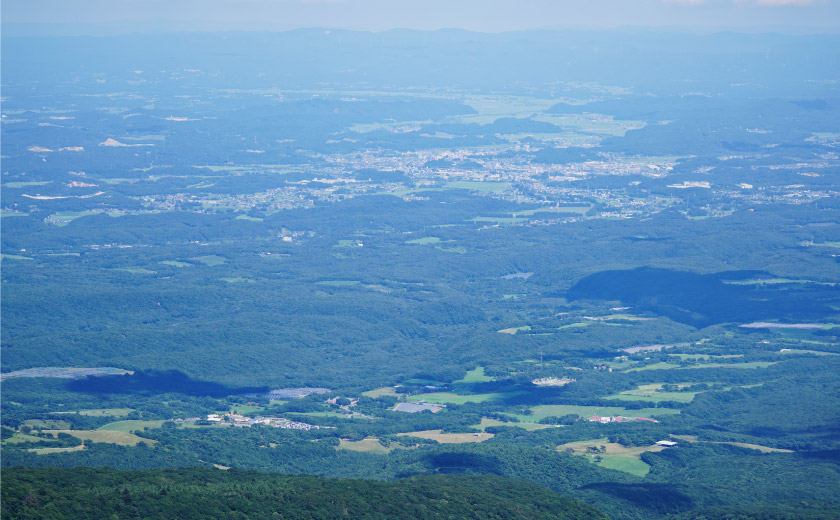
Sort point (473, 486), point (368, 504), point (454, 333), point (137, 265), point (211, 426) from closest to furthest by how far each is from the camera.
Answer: point (368, 504) → point (473, 486) → point (211, 426) → point (454, 333) → point (137, 265)

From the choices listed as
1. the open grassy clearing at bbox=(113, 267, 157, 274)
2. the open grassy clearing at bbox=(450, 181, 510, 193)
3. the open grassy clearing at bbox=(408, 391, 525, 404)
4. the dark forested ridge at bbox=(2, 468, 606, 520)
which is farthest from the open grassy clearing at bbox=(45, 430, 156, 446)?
the open grassy clearing at bbox=(450, 181, 510, 193)

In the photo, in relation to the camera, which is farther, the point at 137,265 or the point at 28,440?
the point at 137,265

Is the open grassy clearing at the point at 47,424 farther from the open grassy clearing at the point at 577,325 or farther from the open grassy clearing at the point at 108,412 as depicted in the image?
the open grassy clearing at the point at 577,325

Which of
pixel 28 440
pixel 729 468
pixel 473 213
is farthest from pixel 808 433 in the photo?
pixel 473 213

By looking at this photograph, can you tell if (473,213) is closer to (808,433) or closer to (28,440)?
(808,433)

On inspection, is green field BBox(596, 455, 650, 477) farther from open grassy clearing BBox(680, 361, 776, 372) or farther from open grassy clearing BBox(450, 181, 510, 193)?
open grassy clearing BBox(450, 181, 510, 193)

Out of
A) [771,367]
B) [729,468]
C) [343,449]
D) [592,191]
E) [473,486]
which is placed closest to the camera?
[473,486]
